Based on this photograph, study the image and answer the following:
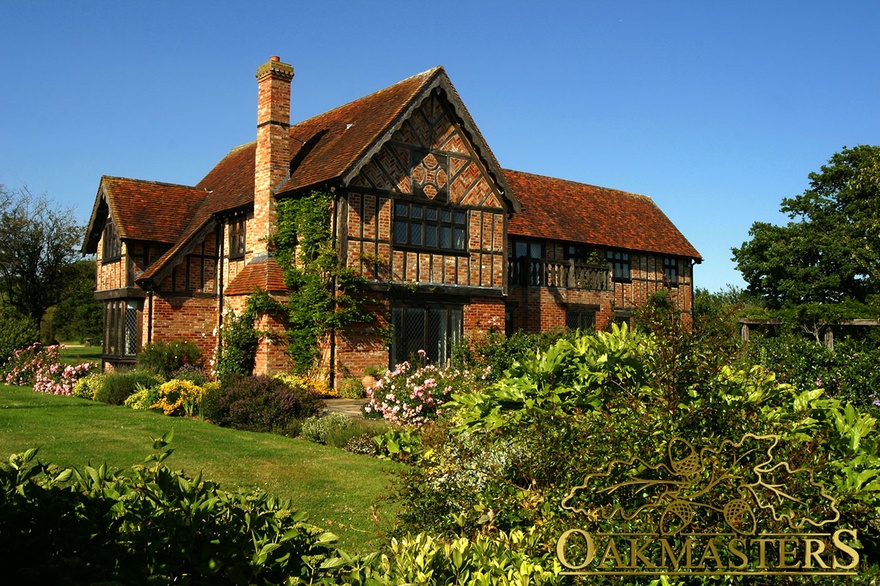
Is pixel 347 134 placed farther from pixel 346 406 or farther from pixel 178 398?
pixel 178 398

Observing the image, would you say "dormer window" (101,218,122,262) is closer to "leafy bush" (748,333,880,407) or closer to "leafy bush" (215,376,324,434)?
"leafy bush" (215,376,324,434)

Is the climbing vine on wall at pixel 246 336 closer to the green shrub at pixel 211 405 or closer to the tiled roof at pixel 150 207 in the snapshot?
the green shrub at pixel 211 405

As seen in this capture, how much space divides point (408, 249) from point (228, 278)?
6041 mm

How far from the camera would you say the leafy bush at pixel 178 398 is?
672 inches

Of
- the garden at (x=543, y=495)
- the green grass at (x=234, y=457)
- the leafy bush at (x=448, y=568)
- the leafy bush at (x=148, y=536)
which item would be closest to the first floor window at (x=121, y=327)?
the green grass at (x=234, y=457)

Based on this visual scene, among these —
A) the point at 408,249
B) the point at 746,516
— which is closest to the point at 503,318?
the point at 408,249

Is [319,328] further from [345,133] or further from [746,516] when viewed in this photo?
[746,516]

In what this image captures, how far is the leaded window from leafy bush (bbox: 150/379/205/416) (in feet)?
22.5

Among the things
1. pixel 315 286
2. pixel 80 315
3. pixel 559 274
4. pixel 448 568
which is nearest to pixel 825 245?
pixel 559 274

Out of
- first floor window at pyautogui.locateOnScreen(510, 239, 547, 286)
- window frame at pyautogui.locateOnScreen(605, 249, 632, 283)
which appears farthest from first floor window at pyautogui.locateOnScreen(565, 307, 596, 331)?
window frame at pyautogui.locateOnScreen(605, 249, 632, 283)

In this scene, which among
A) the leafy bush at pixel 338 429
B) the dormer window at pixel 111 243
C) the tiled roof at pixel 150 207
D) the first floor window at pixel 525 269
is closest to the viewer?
the leafy bush at pixel 338 429

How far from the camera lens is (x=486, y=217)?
23188 mm

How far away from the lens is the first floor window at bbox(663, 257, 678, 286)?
108 ft

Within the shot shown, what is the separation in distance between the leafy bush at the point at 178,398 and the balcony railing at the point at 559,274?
1264 cm
